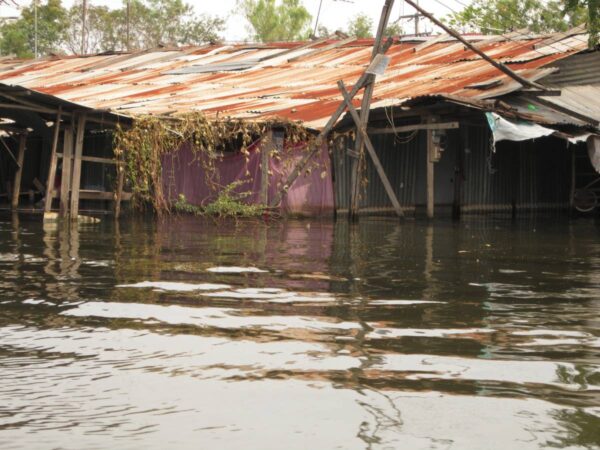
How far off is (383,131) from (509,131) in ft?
7.87

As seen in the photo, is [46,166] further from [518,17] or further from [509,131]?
[518,17]

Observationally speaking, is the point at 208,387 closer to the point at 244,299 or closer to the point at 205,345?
the point at 205,345

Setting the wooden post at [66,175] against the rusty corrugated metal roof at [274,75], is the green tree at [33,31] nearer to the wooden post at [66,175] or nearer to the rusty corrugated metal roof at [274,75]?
the rusty corrugated metal roof at [274,75]

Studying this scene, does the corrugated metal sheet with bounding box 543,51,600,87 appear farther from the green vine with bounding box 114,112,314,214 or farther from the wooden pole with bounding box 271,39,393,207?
the green vine with bounding box 114,112,314,214

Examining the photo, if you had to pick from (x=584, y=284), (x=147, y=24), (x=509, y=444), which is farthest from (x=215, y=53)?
(x=147, y=24)

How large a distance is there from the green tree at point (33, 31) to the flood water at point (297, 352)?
142 ft

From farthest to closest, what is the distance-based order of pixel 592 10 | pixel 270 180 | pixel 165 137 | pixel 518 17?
1. pixel 518 17
2. pixel 270 180
3. pixel 165 137
4. pixel 592 10

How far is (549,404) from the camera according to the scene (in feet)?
12.5

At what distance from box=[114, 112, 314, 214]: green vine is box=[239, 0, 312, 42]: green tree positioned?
39.4 m

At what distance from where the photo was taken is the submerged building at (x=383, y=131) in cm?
1717

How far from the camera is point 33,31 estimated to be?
A: 5231 centimetres

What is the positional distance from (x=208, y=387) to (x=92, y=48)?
54.8 metres

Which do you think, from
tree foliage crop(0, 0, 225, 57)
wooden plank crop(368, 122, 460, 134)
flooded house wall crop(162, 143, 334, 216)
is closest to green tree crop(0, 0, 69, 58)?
tree foliage crop(0, 0, 225, 57)

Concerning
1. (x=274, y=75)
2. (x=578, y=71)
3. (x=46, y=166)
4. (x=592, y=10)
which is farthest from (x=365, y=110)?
(x=46, y=166)
